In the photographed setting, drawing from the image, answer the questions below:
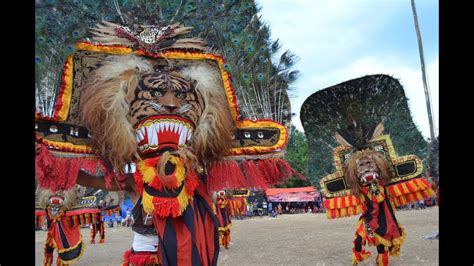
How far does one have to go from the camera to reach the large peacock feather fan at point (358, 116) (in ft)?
23.0

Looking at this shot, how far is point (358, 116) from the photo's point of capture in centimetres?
716

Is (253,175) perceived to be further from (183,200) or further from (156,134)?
(156,134)

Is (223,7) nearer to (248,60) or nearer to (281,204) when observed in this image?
(248,60)

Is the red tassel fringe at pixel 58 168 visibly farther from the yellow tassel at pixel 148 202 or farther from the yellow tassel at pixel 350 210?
the yellow tassel at pixel 350 210

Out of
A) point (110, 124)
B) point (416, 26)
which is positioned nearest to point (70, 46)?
point (110, 124)

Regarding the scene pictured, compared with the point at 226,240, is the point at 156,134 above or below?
above

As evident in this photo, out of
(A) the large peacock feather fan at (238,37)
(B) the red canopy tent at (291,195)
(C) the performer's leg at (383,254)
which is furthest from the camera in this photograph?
(B) the red canopy tent at (291,195)

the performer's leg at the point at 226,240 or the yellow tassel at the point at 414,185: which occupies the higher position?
the yellow tassel at the point at 414,185

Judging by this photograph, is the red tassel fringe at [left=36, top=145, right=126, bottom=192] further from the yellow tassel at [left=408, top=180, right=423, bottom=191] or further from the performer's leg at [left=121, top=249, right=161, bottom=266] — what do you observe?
the yellow tassel at [left=408, top=180, right=423, bottom=191]

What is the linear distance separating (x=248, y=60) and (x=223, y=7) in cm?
57

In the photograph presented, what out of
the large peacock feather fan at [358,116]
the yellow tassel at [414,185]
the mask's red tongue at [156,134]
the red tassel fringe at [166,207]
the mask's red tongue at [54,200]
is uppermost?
the large peacock feather fan at [358,116]

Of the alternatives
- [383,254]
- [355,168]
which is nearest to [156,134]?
[355,168]

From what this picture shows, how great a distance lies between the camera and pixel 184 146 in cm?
377

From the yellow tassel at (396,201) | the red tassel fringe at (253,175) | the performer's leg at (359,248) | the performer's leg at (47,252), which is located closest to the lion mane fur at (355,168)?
the yellow tassel at (396,201)
